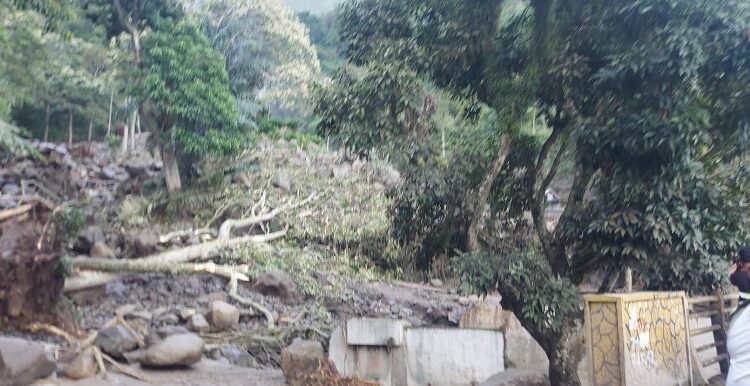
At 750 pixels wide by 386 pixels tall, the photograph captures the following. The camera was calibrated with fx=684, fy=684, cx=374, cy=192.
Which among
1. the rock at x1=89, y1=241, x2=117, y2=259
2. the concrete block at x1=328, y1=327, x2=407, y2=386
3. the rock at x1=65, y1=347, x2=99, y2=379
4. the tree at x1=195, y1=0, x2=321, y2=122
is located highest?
the tree at x1=195, y1=0, x2=321, y2=122

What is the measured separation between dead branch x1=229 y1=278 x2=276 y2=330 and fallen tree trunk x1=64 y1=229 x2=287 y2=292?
111 centimetres

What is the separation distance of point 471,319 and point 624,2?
700 cm

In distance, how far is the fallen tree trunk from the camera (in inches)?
499

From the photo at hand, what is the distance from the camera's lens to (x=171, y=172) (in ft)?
63.9

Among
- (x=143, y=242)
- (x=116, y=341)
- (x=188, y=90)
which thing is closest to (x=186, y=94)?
(x=188, y=90)

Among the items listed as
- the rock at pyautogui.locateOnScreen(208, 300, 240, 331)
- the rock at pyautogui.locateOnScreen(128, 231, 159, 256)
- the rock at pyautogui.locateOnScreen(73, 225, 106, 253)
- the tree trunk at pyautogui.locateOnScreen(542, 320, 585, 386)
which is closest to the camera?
the tree trunk at pyautogui.locateOnScreen(542, 320, 585, 386)

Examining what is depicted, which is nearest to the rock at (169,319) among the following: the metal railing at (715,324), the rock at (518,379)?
the rock at (518,379)

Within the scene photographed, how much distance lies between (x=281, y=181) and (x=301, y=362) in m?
12.4

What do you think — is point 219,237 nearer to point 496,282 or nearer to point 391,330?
point 391,330

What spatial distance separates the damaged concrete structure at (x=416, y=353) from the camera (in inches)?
383

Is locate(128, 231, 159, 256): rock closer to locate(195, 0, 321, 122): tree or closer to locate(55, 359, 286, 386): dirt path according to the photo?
locate(55, 359, 286, 386): dirt path

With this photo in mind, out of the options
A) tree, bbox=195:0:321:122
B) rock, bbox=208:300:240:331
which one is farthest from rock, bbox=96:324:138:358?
tree, bbox=195:0:321:122

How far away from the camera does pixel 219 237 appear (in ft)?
52.5

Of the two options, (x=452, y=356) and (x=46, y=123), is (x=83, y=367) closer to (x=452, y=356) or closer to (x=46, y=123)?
(x=452, y=356)
